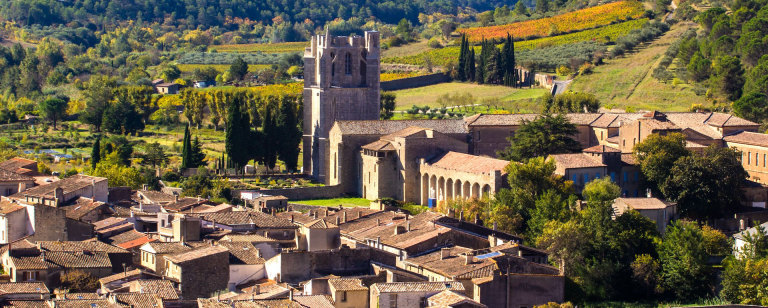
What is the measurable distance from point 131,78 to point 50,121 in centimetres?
2585

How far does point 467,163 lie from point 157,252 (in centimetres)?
2333

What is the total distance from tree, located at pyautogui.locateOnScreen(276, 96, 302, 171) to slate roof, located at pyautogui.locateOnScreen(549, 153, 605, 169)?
20.0 m

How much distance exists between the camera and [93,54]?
484ft

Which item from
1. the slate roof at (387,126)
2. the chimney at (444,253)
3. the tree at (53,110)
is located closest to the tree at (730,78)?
the slate roof at (387,126)

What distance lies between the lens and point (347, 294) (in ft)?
119

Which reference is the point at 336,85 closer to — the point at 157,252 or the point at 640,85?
the point at 640,85

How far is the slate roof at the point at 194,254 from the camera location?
38.3 meters

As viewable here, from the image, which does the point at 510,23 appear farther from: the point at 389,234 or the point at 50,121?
the point at 389,234

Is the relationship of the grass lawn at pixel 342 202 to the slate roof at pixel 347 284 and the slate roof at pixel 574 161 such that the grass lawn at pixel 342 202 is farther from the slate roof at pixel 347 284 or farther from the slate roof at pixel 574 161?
the slate roof at pixel 347 284

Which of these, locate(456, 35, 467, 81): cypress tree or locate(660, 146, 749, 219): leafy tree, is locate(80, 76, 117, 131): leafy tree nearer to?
locate(456, 35, 467, 81): cypress tree

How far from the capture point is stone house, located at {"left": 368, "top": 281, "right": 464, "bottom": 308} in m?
35.3

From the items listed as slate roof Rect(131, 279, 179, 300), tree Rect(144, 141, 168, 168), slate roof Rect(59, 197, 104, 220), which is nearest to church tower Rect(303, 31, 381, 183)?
tree Rect(144, 141, 168, 168)

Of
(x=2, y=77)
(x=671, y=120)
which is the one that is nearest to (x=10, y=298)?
(x=671, y=120)

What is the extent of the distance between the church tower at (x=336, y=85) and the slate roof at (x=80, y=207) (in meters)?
23.3
